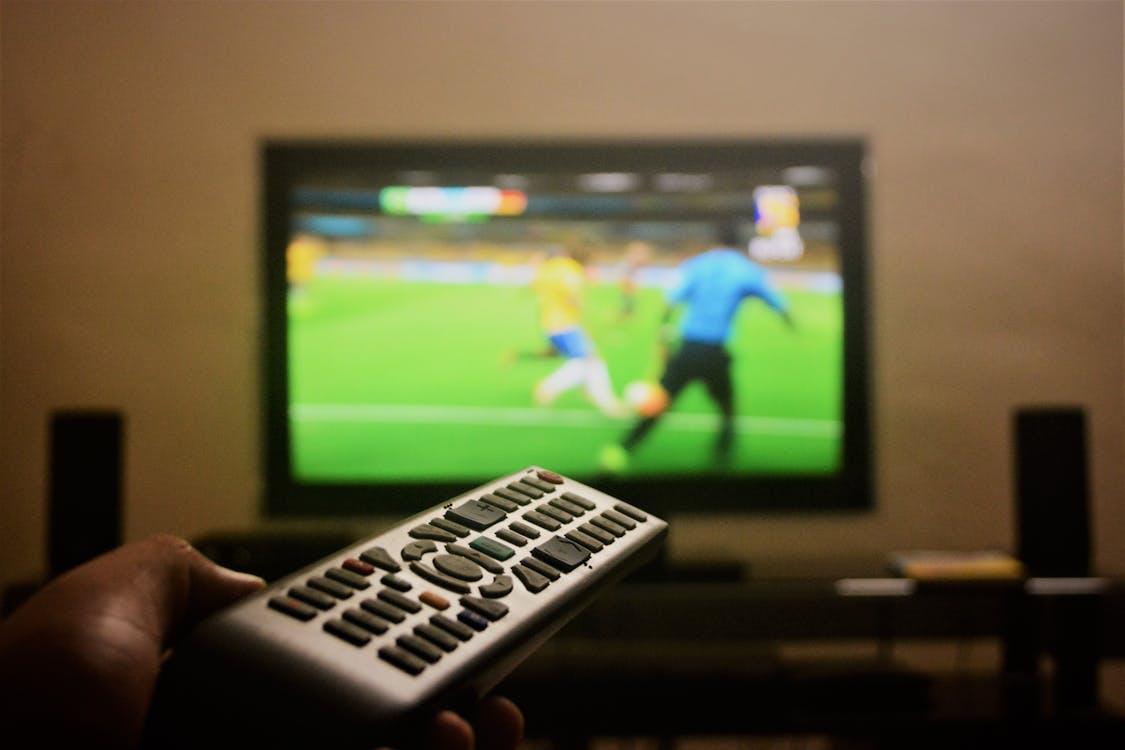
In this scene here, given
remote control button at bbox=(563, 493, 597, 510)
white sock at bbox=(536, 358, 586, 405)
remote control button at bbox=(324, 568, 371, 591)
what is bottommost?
remote control button at bbox=(324, 568, 371, 591)

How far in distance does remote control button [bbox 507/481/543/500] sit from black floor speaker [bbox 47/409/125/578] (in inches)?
45.1

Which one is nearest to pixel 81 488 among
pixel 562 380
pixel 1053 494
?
pixel 562 380

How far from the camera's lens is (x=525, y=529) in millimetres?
555

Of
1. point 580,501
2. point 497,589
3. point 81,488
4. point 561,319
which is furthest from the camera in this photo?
point 561,319

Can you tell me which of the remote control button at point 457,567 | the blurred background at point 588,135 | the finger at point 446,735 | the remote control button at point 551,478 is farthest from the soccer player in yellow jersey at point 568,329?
the finger at point 446,735

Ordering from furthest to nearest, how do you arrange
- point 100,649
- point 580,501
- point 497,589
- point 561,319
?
point 561,319 → point 580,501 → point 497,589 → point 100,649

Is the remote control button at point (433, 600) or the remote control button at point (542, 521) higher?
the remote control button at point (542, 521)

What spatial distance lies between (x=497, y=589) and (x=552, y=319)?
134 cm

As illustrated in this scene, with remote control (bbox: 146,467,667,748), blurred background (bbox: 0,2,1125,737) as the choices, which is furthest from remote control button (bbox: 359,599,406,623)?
blurred background (bbox: 0,2,1125,737)

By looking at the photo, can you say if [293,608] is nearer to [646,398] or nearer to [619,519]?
[619,519]

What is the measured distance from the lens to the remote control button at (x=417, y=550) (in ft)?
1.68

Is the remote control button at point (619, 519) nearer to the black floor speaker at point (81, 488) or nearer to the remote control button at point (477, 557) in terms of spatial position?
the remote control button at point (477, 557)

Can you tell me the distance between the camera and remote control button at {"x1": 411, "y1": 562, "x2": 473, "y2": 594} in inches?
19.3

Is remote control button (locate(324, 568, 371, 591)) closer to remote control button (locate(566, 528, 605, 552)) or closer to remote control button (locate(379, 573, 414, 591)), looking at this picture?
remote control button (locate(379, 573, 414, 591))
